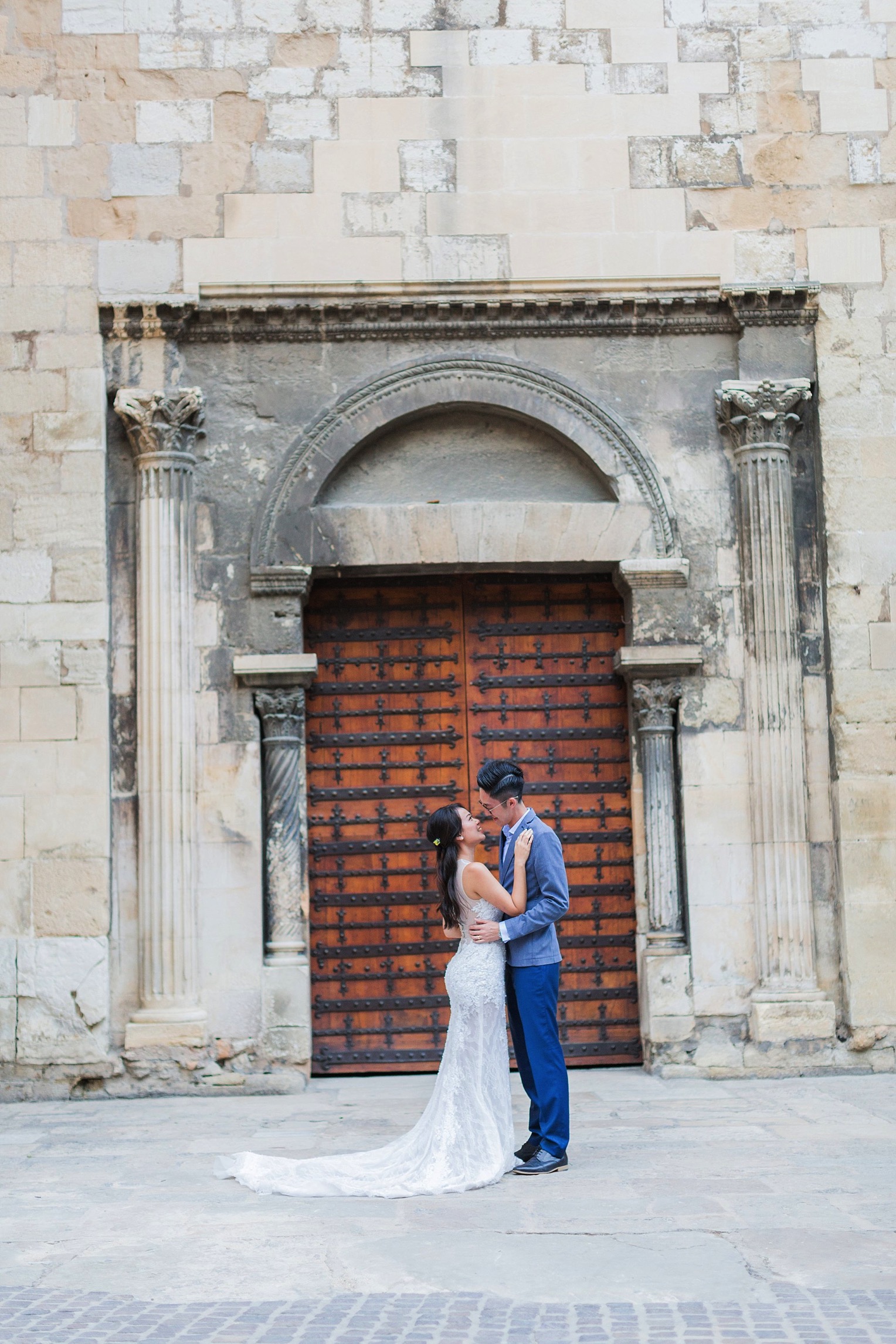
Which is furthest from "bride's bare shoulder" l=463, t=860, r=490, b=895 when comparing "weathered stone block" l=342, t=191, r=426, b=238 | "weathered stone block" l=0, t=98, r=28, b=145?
"weathered stone block" l=0, t=98, r=28, b=145

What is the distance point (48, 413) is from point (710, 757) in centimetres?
454

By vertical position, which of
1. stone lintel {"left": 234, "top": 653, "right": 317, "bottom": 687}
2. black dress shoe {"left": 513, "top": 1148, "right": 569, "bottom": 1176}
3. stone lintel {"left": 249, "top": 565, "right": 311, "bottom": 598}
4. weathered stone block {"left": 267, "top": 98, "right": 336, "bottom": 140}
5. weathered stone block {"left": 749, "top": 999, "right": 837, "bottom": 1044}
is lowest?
black dress shoe {"left": 513, "top": 1148, "right": 569, "bottom": 1176}

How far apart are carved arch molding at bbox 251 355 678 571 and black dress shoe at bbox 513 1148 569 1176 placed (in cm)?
403

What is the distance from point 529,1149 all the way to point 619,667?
3.67 meters

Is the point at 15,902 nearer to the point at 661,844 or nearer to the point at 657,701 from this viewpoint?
the point at 661,844

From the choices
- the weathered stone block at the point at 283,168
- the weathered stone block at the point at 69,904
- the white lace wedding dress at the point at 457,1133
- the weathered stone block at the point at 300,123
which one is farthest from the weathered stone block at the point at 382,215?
the white lace wedding dress at the point at 457,1133

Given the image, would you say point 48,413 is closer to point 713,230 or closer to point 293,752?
point 293,752

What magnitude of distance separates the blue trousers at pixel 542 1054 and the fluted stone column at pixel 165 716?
9.73 feet

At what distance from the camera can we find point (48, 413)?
902cm

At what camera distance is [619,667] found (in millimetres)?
9109

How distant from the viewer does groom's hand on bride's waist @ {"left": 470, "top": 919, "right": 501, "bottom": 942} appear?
6199 mm

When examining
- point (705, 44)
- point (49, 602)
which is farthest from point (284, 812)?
point (705, 44)

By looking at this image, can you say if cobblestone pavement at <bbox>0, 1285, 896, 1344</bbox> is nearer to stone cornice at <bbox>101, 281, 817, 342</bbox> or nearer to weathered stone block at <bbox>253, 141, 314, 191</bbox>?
stone cornice at <bbox>101, 281, 817, 342</bbox>

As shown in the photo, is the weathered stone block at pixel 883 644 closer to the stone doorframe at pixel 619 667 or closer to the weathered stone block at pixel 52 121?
the stone doorframe at pixel 619 667
